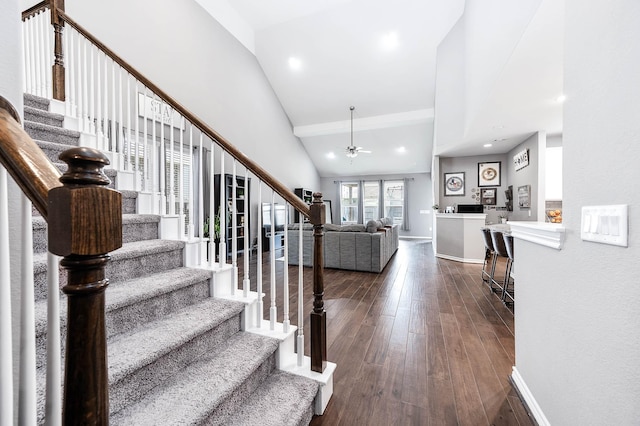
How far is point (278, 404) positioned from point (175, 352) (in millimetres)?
554

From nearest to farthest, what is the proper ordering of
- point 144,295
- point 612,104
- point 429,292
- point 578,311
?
point 612,104 < point 578,311 < point 144,295 < point 429,292

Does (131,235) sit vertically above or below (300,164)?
below

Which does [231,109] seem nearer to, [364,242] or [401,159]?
[364,242]

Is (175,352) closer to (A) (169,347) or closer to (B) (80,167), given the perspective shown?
(A) (169,347)

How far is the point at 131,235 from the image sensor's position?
1872mm

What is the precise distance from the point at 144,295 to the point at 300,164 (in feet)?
26.0

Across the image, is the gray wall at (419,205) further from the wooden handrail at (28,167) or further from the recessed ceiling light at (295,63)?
the wooden handrail at (28,167)

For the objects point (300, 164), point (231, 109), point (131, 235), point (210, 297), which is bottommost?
point (210, 297)

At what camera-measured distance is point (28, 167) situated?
1.55ft

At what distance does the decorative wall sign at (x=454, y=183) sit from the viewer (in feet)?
23.4

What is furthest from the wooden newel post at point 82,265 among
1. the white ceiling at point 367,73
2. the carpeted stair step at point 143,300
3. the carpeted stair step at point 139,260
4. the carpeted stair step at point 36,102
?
the white ceiling at point 367,73

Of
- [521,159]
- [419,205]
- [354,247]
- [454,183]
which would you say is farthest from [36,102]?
[419,205]

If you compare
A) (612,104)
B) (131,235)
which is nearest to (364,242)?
(131,235)

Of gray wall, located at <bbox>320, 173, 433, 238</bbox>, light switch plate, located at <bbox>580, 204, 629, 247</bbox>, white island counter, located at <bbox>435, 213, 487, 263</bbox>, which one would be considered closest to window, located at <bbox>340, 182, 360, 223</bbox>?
gray wall, located at <bbox>320, 173, 433, 238</bbox>
